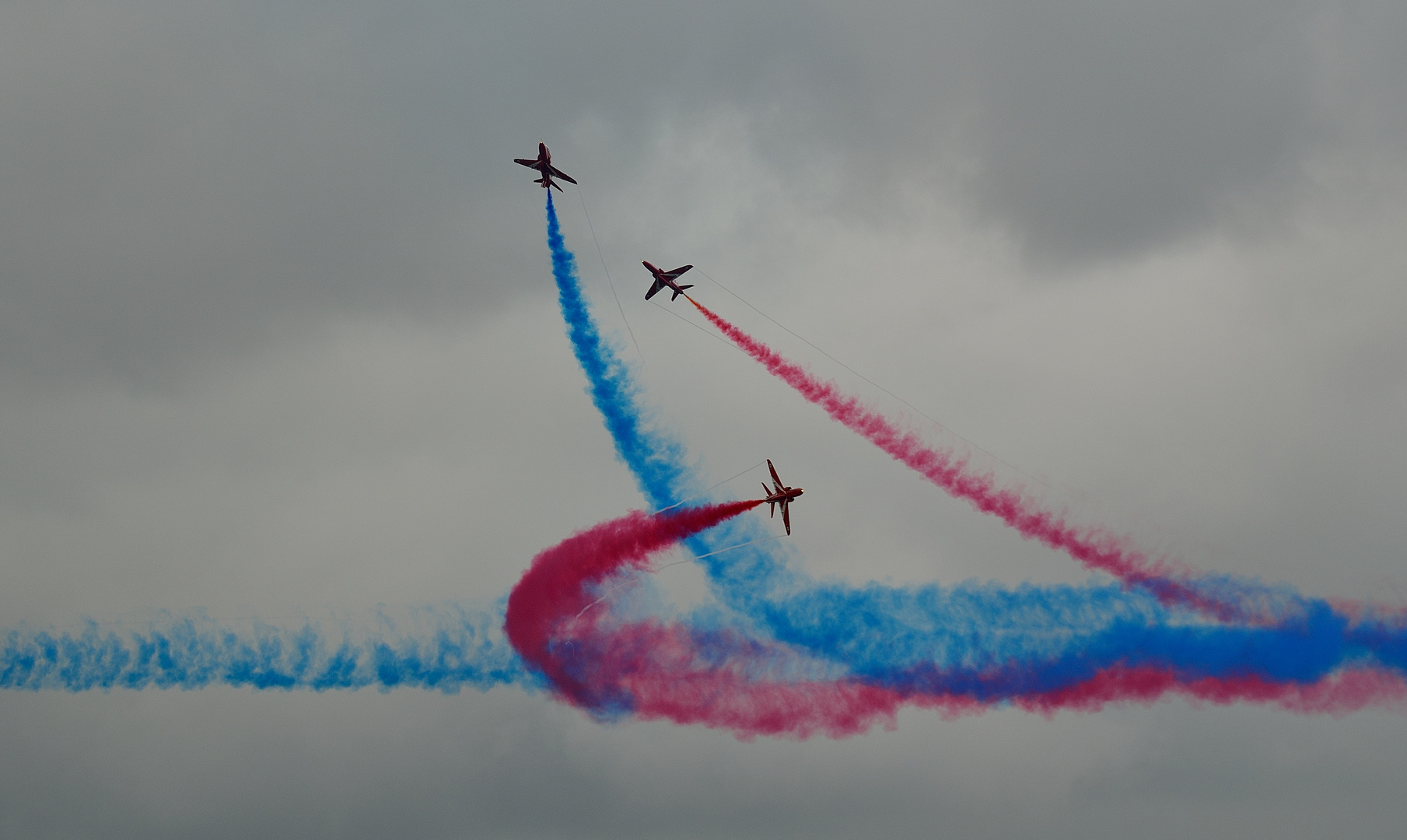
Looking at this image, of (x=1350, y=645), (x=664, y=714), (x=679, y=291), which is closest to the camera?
(x=1350, y=645)

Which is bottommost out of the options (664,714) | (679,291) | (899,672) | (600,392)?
(664,714)

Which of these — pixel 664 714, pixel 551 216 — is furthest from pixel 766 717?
pixel 551 216

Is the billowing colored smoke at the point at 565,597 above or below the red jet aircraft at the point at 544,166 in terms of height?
below

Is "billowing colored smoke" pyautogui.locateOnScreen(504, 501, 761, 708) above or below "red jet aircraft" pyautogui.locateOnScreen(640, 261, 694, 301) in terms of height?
below

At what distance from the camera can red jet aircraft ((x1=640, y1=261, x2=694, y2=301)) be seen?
258 ft

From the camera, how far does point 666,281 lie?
7875 cm

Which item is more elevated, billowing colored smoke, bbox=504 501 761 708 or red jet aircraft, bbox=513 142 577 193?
red jet aircraft, bbox=513 142 577 193

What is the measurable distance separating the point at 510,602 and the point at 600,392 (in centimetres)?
1327

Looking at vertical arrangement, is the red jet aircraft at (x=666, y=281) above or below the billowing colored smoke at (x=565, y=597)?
above

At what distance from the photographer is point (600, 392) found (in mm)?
74750

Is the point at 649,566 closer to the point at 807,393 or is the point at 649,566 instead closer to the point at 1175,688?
the point at 807,393

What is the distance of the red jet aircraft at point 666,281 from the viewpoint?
7875 cm

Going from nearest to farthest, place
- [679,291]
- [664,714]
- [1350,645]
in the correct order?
[1350,645], [664,714], [679,291]

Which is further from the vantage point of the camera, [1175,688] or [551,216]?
[551,216]
